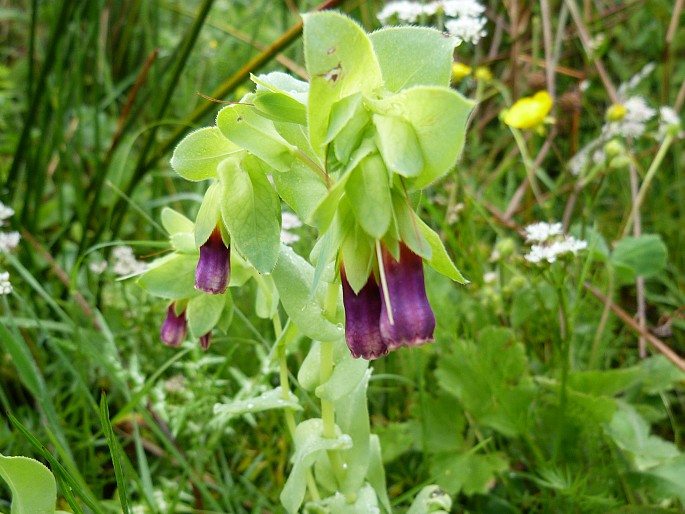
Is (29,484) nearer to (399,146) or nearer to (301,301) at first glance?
(301,301)

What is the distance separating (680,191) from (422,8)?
2.88 feet

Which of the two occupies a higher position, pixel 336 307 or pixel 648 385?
pixel 336 307

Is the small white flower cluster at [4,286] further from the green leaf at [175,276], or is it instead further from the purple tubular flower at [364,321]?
the purple tubular flower at [364,321]

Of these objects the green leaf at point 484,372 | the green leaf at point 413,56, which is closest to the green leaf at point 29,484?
the green leaf at point 413,56

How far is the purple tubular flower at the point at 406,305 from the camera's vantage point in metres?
0.60

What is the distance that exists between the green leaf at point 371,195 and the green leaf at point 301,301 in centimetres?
19

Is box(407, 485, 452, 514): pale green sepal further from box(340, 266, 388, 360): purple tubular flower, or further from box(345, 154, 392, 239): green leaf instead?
box(345, 154, 392, 239): green leaf

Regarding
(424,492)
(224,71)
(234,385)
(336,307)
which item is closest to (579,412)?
(424,492)

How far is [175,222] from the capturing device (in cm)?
92

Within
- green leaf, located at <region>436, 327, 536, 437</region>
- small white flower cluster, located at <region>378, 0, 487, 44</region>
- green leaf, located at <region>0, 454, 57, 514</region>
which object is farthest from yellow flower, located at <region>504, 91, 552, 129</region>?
green leaf, located at <region>0, 454, 57, 514</region>

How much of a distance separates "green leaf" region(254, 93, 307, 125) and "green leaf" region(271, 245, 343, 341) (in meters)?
0.19

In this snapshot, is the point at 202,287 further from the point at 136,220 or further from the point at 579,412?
the point at 136,220

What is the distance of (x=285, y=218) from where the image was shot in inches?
56.6

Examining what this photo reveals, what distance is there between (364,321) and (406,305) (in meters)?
0.05
